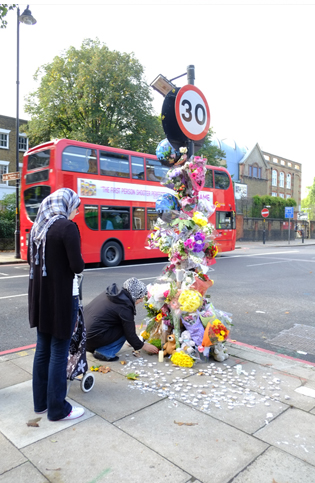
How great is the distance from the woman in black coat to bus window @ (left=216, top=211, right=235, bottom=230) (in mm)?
14244

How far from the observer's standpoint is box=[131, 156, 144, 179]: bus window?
43.3 ft

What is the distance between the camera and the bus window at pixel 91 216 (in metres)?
11.8

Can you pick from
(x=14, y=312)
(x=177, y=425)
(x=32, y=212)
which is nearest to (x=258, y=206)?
(x=32, y=212)

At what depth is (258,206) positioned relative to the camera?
3891cm

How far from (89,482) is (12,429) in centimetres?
83

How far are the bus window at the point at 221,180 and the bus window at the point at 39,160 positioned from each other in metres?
7.68

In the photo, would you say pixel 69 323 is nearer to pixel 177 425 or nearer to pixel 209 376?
pixel 177 425

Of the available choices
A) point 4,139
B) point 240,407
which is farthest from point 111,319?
point 4,139

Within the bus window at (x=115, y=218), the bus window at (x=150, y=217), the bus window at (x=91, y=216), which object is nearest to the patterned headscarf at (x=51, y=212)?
the bus window at (x=91, y=216)

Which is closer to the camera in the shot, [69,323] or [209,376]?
[69,323]

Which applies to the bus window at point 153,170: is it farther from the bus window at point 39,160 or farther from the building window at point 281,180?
the building window at point 281,180

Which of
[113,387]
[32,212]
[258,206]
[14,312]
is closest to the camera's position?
[113,387]

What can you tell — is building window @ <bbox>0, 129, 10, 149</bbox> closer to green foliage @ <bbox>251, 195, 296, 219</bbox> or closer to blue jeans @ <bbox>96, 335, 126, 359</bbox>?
green foliage @ <bbox>251, 195, 296, 219</bbox>

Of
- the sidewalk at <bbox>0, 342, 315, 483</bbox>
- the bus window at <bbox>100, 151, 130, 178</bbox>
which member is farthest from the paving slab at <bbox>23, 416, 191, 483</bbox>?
the bus window at <bbox>100, 151, 130, 178</bbox>
